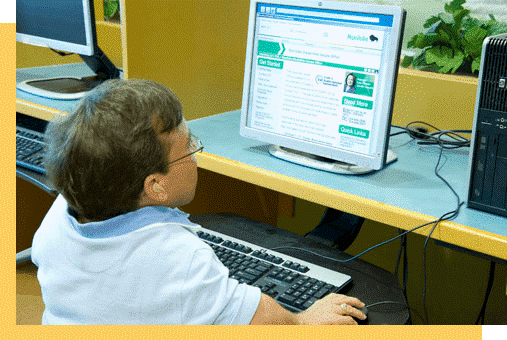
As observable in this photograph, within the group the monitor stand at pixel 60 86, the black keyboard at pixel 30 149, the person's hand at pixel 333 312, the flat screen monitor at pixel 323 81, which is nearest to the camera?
the person's hand at pixel 333 312

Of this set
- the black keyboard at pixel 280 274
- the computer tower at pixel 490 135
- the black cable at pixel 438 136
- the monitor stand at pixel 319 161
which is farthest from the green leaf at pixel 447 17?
the black keyboard at pixel 280 274

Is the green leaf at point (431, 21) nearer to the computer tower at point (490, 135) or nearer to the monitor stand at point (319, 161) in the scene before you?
the monitor stand at point (319, 161)

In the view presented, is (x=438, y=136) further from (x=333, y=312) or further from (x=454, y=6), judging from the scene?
(x=333, y=312)

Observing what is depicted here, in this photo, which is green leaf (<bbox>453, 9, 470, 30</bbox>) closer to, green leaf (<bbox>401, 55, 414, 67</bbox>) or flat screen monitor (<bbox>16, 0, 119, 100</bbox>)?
green leaf (<bbox>401, 55, 414, 67</bbox>)

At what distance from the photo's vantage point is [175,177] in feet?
2.87

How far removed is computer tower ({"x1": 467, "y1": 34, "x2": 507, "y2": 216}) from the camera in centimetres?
103

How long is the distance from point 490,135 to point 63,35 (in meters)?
1.53

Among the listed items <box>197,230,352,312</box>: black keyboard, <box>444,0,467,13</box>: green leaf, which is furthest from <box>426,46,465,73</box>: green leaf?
<box>197,230,352,312</box>: black keyboard

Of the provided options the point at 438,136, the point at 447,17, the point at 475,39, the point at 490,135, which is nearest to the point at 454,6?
the point at 447,17

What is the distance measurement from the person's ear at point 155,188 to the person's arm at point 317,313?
8.4 inches

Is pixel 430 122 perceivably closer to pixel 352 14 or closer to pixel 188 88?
pixel 352 14

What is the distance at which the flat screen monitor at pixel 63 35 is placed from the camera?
6.34ft

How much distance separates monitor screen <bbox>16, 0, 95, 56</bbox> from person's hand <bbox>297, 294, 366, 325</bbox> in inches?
51.5

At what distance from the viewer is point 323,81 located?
4.22 ft
